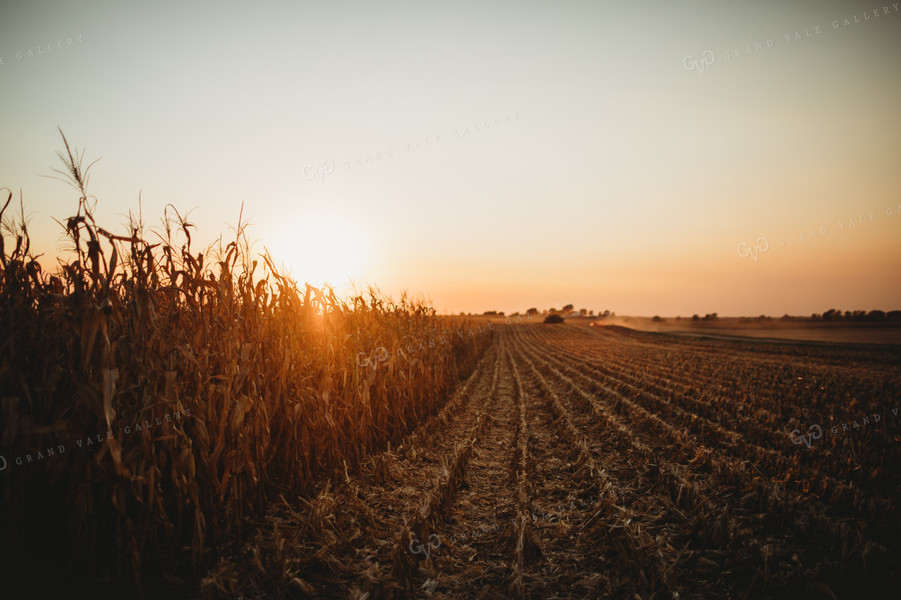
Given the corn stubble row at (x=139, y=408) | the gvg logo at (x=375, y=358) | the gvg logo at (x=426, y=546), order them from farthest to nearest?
the gvg logo at (x=375, y=358) → the gvg logo at (x=426, y=546) → the corn stubble row at (x=139, y=408)

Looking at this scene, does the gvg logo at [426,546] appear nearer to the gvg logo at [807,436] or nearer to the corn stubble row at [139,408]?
the corn stubble row at [139,408]

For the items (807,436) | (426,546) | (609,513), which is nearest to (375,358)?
(426,546)

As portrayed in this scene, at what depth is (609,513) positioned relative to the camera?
4480 mm

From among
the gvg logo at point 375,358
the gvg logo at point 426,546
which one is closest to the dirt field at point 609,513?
the gvg logo at point 426,546

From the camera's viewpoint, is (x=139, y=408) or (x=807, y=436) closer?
(x=139, y=408)

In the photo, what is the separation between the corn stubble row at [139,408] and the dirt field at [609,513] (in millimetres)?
594

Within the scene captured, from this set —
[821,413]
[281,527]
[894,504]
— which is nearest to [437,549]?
[281,527]

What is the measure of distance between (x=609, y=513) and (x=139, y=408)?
5189mm

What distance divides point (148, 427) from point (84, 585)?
1243mm

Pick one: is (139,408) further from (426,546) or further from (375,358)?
(375,358)

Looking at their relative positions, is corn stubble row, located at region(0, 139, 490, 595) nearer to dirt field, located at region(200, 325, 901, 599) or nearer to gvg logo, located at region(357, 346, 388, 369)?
dirt field, located at region(200, 325, 901, 599)

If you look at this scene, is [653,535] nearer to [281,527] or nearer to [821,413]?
[281,527]

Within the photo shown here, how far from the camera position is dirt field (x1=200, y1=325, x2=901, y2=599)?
3281 mm

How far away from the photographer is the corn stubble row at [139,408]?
2773 mm
